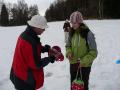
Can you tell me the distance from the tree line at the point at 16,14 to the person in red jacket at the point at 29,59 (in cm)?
6208

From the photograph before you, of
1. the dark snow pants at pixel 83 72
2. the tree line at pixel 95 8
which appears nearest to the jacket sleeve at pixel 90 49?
the dark snow pants at pixel 83 72

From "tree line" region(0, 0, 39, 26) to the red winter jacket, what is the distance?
62126 millimetres

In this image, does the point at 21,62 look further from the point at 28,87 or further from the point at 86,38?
the point at 86,38

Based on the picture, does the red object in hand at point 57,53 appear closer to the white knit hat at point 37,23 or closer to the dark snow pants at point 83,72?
the dark snow pants at point 83,72

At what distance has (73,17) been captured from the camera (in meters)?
4.72

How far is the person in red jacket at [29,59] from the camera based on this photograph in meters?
4.06

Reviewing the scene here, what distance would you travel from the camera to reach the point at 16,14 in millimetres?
73938

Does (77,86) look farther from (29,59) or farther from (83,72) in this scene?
(29,59)

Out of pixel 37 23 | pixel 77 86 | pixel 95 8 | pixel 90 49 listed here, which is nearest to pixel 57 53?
pixel 90 49

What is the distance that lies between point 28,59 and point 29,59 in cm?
2

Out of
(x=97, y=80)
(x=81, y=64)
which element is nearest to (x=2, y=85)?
(x=97, y=80)

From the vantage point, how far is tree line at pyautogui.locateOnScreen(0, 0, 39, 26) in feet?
226

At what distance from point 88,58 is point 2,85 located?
344cm

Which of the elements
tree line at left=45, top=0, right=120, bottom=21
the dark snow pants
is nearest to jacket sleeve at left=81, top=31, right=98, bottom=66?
the dark snow pants
